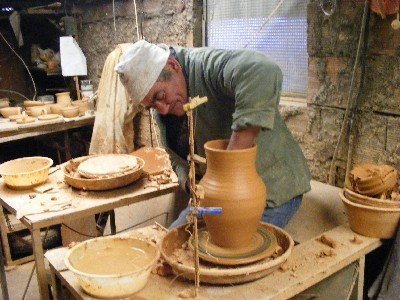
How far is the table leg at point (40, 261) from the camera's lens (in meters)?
2.20

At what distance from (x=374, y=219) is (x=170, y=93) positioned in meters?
1.15

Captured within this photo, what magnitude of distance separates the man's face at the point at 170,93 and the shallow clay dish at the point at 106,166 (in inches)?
20.4

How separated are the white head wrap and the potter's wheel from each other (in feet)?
2.54

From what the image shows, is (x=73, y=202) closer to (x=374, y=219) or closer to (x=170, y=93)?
(x=170, y=93)

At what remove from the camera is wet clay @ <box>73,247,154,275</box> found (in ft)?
5.33

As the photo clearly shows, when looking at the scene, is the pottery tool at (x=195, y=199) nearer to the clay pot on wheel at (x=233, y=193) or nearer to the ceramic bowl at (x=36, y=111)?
the clay pot on wheel at (x=233, y=193)

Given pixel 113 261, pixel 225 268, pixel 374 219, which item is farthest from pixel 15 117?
pixel 374 219

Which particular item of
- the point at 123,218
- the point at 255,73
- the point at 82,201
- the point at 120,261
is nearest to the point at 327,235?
the point at 255,73

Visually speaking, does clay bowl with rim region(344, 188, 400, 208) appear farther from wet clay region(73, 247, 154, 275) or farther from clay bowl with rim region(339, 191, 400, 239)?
wet clay region(73, 247, 154, 275)

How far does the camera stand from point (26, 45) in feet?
18.2

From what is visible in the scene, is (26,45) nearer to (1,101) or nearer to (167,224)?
(1,101)

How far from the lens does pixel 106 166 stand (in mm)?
2615

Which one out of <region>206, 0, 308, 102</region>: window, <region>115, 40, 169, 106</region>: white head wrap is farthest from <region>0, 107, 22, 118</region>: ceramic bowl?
<region>115, 40, 169, 106</region>: white head wrap

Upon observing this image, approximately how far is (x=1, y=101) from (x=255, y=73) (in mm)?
3635
